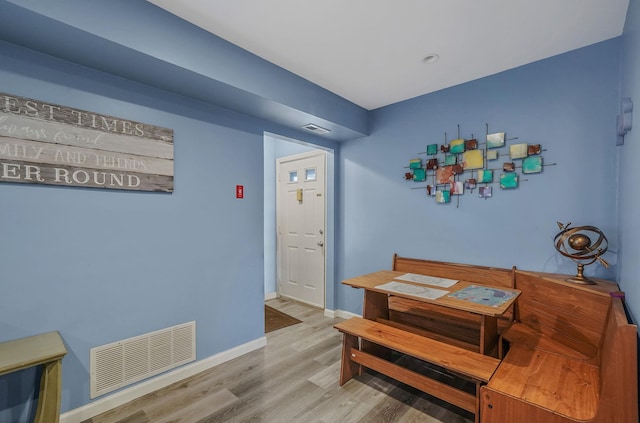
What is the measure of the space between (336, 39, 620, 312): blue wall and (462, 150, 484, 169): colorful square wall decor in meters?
0.15

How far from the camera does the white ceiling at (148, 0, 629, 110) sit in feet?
5.62

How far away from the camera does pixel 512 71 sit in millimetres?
2430

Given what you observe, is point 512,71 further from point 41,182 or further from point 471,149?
point 41,182

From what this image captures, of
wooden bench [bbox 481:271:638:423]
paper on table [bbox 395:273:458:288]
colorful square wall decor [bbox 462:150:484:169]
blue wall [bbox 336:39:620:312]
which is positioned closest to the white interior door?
blue wall [bbox 336:39:620:312]

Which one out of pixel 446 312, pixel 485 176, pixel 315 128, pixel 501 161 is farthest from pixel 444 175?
pixel 315 128

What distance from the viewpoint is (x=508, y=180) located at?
7.93ft

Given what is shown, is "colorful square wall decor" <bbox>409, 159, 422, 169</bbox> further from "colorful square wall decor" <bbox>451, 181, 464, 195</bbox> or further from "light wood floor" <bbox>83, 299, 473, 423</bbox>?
"light wood floor" <bbox>83, 299, 473, 423</bbox>

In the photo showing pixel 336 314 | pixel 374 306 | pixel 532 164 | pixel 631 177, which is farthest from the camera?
pixel 336 314

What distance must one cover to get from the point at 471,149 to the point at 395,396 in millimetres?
2185

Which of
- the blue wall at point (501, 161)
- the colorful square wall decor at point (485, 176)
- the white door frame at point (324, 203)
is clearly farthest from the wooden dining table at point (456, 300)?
the white door frame at point (324, 203)

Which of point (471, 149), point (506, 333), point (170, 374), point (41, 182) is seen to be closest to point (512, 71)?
point (471, 149)

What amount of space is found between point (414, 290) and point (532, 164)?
1.41 metres

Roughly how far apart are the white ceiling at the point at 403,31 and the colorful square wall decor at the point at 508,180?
0.91m

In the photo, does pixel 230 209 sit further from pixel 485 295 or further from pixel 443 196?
pixel 485 295
